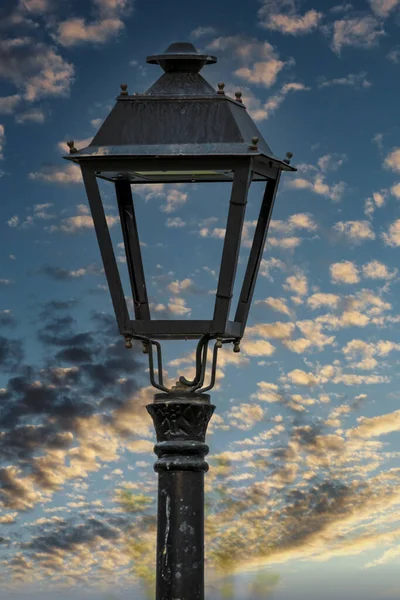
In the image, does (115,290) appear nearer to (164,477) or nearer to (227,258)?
(227,258)

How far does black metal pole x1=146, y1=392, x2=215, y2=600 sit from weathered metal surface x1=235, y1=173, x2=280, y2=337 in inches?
34.7

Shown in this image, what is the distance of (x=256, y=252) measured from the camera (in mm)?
9414

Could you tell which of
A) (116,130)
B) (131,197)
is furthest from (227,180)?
(116,130)

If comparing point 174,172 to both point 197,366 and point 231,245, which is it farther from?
point 197,366

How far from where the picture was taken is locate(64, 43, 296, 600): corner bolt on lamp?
851 centimetres

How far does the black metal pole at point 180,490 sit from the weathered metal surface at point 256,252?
0.88m

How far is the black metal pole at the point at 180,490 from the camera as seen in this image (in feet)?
27.9

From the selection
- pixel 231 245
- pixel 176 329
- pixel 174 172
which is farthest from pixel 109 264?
pixel 231 245

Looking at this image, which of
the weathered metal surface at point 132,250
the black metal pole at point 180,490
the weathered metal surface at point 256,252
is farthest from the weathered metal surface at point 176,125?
the black metal pole at point 180,490

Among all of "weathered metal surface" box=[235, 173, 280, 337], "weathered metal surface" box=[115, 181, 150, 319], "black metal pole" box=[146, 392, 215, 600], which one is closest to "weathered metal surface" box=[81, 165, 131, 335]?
"weathered metal surface" box=[115, 181, 150, 319]

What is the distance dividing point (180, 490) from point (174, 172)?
248cm

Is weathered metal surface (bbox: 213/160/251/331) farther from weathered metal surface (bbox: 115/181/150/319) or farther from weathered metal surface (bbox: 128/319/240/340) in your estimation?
weathered metal surface (bbox: 115/181/150/319)

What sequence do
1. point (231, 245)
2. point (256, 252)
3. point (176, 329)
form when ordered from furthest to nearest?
point (256, 252)
point (176, 329)
point (231, 245)

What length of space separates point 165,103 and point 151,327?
5.68 ft
